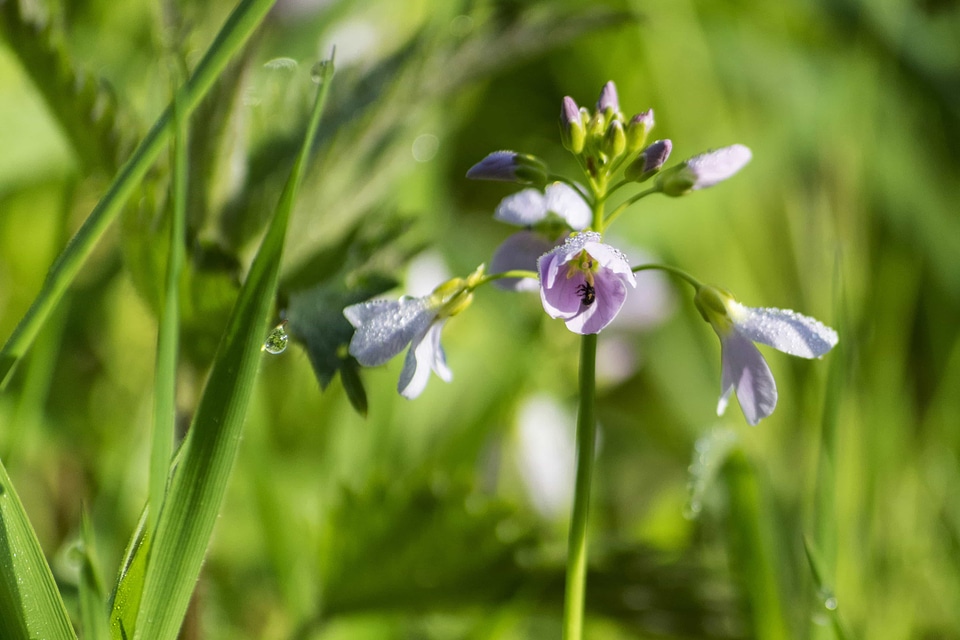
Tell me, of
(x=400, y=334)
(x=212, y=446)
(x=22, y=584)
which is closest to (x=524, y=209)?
(x=400, y=334)

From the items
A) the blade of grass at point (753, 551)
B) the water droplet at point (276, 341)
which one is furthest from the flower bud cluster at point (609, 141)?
the blade of grass at point (753, 551)

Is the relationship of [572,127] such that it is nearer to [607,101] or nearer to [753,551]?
[607,101]

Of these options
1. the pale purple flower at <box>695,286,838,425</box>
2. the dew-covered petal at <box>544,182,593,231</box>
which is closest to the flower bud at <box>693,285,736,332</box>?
the pale purple flower at <box>695,286,838,425</box>

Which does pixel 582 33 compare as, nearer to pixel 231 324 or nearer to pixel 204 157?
pixel 204 157

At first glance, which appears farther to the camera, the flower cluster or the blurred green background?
the blurred green background

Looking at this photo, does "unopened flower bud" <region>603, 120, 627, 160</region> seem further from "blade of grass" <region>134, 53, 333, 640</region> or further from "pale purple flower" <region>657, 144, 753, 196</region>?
"blade of grass" <region>134, 53, 333, 640</region>

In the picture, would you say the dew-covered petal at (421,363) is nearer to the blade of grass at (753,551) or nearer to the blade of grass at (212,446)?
the blade of grass at (212,446)

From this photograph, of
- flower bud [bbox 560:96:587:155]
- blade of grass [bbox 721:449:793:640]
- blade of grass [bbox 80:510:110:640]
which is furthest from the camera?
blade of grass [bbox 721:449:793:640]
